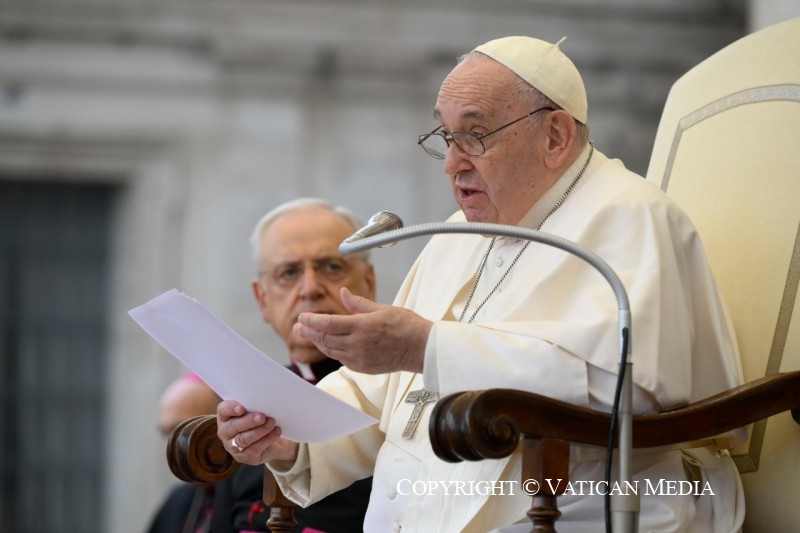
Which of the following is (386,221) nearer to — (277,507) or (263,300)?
(277,507)

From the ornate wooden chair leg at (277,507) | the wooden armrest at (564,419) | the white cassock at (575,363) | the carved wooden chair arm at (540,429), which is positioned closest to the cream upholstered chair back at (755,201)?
the white cassock at (575,363)

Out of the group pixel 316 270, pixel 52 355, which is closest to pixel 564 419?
pixel 316 270

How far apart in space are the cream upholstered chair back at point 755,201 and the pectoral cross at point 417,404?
744mm

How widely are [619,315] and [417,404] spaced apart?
2.60 ft

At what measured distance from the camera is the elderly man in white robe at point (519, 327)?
260 cm

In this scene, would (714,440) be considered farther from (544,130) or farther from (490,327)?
(544,130)

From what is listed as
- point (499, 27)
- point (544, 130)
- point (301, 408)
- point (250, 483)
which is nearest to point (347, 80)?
point (499, 27)

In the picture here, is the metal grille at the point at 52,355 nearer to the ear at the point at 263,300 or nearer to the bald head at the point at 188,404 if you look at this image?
the bald head at the point at 188,404

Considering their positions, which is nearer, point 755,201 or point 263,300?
point 755,201

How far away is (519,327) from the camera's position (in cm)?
270

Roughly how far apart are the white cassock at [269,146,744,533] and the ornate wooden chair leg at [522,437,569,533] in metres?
0.22

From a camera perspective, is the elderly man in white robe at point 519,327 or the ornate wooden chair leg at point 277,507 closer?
the elderly man in white robe at point 519,327

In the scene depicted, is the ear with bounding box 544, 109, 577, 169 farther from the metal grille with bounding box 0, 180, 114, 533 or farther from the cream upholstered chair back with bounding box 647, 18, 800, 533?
the metal grille with bounding box 0, 180, 114, 533

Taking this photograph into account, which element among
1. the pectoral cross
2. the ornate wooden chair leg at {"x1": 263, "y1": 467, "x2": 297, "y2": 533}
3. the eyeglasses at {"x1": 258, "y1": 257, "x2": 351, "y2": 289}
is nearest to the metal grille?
the eyeglasses at {"x1": 258, "y1": 257, "x2": 351, "y2": 289}
